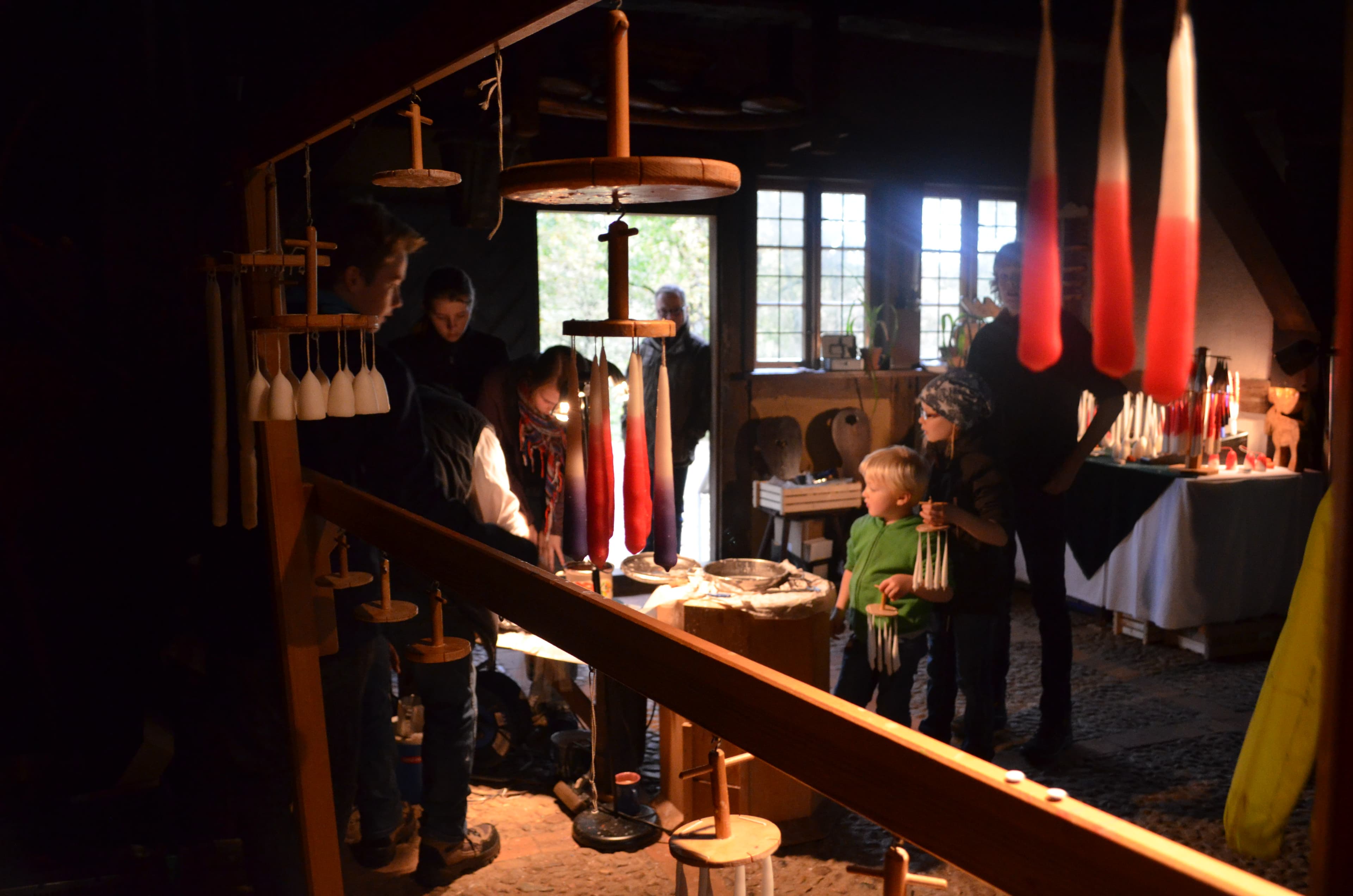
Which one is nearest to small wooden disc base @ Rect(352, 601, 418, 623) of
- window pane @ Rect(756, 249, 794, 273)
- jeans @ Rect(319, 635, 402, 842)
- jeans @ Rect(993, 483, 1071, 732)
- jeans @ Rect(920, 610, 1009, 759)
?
jeans @ Rect(319, 635, 402, 842)

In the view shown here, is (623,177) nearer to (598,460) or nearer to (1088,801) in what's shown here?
(598,460)

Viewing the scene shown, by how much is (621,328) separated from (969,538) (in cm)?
222

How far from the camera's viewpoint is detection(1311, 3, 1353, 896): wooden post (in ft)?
1.85

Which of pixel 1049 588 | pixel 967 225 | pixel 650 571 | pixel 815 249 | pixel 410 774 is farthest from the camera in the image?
pixel 967 225

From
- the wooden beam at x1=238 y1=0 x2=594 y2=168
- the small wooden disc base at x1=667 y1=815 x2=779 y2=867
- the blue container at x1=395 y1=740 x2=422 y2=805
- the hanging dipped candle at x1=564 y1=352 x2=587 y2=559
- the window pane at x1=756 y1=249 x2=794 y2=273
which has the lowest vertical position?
the blue container at x1=395 y1=740 x2=422 y2=805

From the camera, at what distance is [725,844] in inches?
60.4

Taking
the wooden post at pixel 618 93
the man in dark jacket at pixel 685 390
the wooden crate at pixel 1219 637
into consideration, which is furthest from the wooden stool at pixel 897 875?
the man in dark jacket at pixel 685 390

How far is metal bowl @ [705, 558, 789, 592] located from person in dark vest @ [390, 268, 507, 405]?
4.44 ft

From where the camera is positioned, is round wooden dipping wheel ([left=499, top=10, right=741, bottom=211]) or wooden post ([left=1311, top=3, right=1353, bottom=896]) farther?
round wooden dipping wheel ([left=499, top=10, right=741, bottom=211])

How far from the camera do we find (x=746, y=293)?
21.1 ft

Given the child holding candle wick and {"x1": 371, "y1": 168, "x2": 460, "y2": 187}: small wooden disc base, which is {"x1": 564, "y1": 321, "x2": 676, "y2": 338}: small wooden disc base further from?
the child holding candle wick

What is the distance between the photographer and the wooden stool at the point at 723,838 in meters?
1.49

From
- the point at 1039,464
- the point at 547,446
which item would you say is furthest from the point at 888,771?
the point at 547,446

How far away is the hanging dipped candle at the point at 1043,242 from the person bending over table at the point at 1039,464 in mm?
2629
